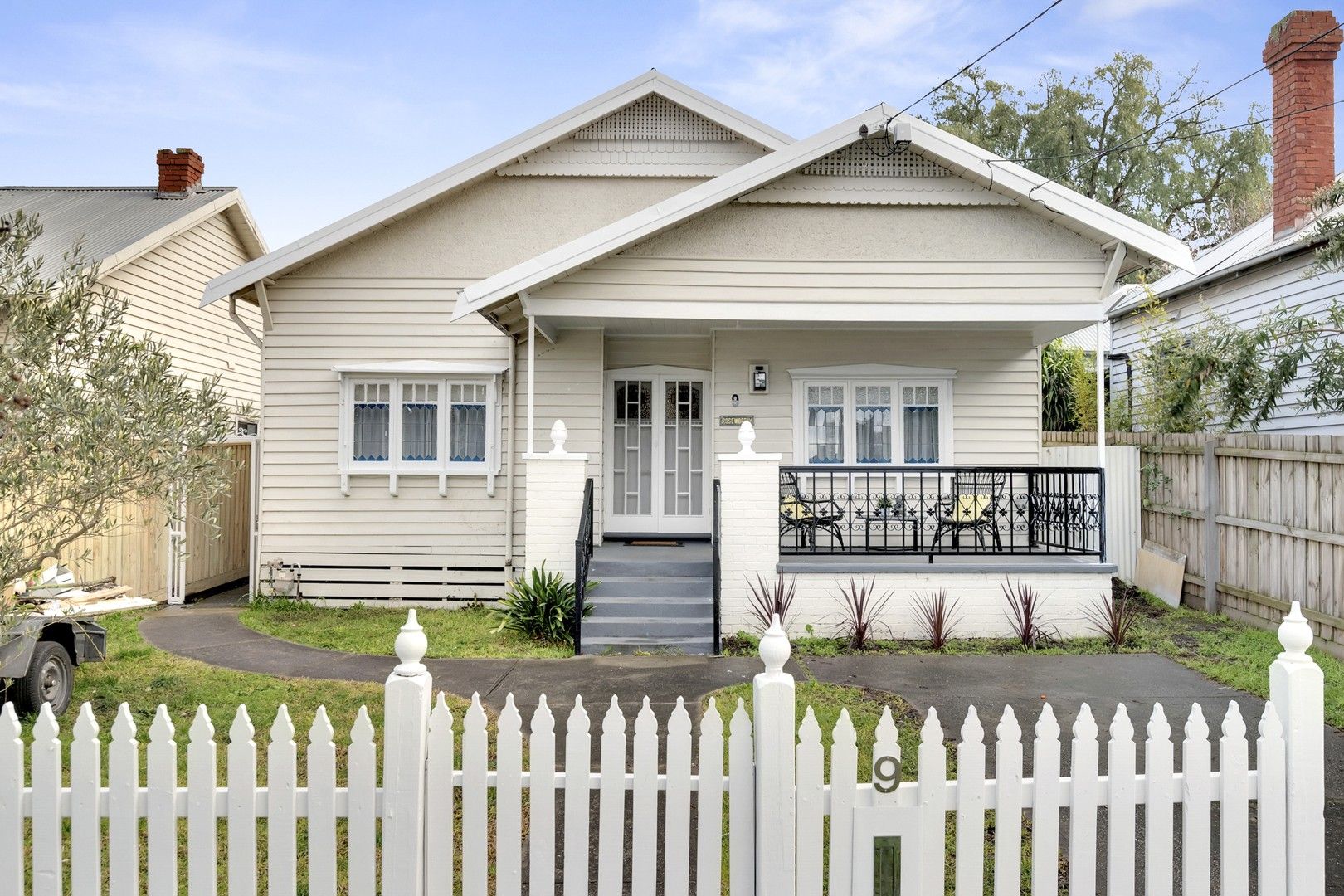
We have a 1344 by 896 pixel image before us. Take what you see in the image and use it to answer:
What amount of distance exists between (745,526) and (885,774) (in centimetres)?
639

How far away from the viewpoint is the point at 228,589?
45.1 feet

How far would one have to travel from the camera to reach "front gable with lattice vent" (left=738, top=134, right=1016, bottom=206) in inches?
396

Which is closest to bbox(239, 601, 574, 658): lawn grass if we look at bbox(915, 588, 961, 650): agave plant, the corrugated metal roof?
bbox(915, 588, 961, 650): agave plant

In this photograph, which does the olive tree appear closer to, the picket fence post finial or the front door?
the picket fence post finial

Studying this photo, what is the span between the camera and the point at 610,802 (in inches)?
120

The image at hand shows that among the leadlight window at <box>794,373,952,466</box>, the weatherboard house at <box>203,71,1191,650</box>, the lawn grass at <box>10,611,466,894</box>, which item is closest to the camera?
the lawn grass at <box>10,611,466,894</box>

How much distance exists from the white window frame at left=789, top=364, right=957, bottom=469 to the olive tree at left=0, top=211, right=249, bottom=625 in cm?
812

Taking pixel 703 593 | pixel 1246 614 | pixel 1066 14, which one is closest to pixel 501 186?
pixel 703 593

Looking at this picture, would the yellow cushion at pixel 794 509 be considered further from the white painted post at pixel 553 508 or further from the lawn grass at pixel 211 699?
the lawn grass at pixel 211 699

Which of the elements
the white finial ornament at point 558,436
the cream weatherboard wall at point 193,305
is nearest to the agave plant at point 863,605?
the white finial ornament at point 558,436

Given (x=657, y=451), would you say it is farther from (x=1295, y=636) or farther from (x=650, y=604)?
(x=1295, y=636)

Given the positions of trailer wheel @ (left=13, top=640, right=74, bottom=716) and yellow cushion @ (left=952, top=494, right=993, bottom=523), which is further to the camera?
yellow cushion @ (left=952, top=494, right=993, bottom=523)

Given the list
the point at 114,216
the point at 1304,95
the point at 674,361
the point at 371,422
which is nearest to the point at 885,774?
the point at 674,361

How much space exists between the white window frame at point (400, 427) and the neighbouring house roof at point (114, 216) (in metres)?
4.72
